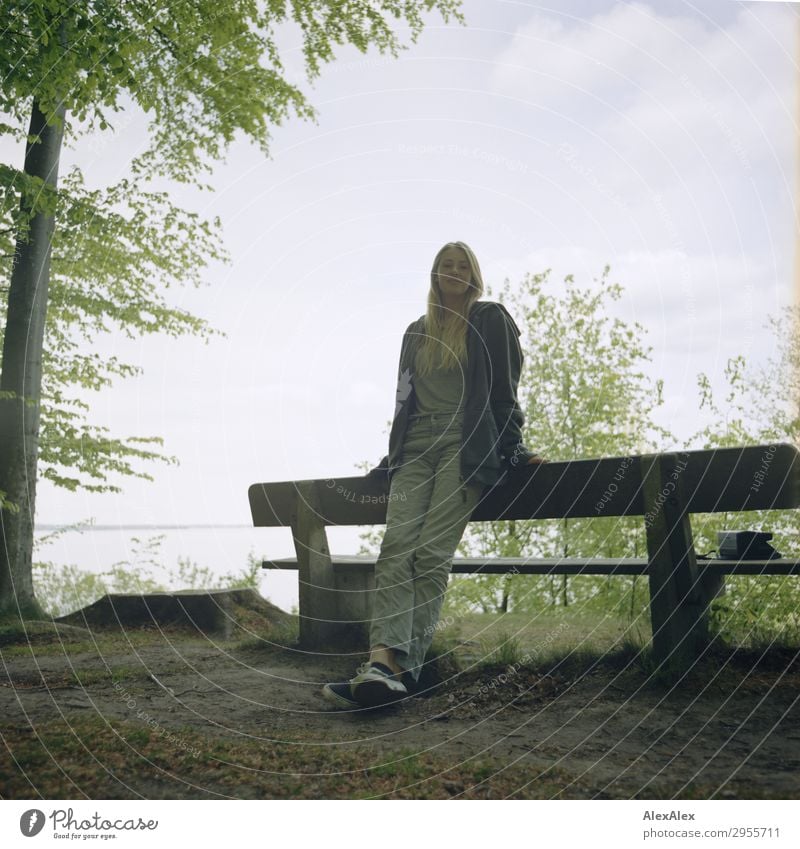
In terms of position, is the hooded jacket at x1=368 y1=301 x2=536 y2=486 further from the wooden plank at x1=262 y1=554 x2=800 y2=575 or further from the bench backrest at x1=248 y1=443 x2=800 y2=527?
the wooden plank at x1=262 y1=554 x2=800 y2=575

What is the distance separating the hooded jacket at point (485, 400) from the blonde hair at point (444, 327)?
40mm

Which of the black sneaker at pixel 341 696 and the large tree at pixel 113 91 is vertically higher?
the large tree at pixel 113 91

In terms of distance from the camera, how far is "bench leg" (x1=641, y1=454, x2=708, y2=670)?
2.79 meters

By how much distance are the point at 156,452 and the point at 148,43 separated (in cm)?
306

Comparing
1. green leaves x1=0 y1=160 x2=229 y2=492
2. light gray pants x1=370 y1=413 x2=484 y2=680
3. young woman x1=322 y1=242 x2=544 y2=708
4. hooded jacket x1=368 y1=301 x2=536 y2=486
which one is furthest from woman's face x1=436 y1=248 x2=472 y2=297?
green leaves x1=0 y1=160 x2=229 y2=492

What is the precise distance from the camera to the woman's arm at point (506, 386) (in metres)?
3.02

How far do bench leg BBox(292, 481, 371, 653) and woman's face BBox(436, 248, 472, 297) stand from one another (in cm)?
124

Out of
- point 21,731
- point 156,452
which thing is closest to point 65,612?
point 156,452

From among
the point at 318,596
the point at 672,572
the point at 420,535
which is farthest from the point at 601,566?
the point at 318,596

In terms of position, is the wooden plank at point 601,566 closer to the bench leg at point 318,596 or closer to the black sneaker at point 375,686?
the black sneaker at point 375,686

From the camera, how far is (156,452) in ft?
20.3

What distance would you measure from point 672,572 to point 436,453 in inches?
40.5

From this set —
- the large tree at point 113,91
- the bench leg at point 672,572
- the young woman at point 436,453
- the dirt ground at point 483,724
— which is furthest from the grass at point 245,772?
the large tree at point 113,91

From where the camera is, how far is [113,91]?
14.7 feet
